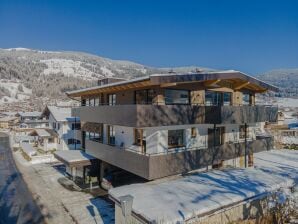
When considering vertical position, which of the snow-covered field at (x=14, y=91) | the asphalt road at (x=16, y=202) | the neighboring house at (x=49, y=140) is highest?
the snow-covered field at (x=14, y=91)

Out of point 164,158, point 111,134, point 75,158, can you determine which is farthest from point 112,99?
point 164,158

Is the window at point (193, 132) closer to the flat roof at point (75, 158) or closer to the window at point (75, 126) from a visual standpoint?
the flat roof at point (75, 158)

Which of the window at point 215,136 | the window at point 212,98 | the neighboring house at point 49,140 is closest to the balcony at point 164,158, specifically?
the window at point 215,136

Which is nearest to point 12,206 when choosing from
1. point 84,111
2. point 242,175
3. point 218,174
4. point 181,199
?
point 84,111

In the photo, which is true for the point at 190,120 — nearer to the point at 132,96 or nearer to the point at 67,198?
the point at 132,96

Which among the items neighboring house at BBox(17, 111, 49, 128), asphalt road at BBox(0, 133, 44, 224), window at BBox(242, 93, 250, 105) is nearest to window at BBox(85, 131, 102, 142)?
asphalt road at BBox(0, 133, 44, 224)

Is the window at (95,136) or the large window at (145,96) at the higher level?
the large window at (145,96)
